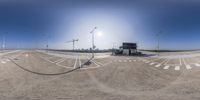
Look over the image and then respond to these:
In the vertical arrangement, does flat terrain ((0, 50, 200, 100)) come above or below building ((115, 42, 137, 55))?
below

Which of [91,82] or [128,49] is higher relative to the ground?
[128,49]

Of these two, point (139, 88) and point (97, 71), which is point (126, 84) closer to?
point (139, 88)

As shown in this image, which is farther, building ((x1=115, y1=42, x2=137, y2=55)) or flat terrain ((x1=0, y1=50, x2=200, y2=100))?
building ((x1=115, y1=42, x2=137, y2=55))

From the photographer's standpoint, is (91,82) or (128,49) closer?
(91,82)

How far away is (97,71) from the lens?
68.8ft

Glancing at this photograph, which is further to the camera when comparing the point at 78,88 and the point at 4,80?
the point at 4,80

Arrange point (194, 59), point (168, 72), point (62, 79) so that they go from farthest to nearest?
point (194, 59), point (168, 72), point (62, 79)

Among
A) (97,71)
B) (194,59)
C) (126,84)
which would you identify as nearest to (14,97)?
(126,84)

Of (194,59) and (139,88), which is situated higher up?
(194,59)

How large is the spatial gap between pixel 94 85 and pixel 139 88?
3.78 m

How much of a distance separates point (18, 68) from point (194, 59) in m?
24.5

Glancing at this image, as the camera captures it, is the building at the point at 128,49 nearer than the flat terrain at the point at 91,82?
No

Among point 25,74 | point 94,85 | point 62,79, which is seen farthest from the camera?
point 25,74

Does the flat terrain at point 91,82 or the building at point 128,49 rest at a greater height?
the building at point 128,49
